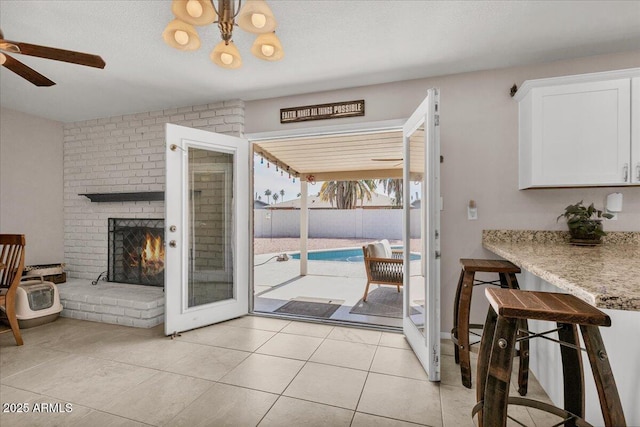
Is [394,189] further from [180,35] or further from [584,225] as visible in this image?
[180,35]

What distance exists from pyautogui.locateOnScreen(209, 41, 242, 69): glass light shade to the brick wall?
185 centimetres

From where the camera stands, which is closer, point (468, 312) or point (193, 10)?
point (193, 10)

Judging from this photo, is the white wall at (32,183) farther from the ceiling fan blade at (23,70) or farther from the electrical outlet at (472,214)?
the electrical outlet at (472,214)

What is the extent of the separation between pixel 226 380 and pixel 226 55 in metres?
2.09

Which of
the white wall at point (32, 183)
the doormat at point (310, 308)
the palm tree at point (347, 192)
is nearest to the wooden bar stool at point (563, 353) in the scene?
the doormat at point (310, 308)

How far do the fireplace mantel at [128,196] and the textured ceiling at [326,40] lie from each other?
1.18 m

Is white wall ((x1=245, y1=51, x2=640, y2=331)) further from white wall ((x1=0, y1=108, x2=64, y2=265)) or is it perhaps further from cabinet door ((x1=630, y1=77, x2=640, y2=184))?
white wall ((x1=0, y1=108, x2=64, y2=265))

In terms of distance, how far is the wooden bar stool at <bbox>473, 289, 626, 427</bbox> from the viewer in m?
1.00

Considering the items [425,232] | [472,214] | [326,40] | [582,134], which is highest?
[326,40]

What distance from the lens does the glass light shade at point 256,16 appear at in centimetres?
136

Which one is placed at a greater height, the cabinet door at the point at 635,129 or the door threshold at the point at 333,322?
the cabinet door at the point at 635,129

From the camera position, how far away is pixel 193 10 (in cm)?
136

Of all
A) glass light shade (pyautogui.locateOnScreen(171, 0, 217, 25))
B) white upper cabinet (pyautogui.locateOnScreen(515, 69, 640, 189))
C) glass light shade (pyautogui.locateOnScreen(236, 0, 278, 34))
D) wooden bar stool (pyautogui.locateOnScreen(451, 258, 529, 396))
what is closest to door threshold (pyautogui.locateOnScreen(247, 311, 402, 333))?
wooden bar stool (pyautogui.locateOnScreen(451, 258, 529, 396))

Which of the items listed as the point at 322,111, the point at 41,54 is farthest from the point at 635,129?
the point at 41,54
